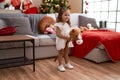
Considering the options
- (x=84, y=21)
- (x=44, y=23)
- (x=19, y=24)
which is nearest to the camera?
(x=19, y=24)

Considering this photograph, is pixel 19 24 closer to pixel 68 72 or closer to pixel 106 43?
pixel 68 72

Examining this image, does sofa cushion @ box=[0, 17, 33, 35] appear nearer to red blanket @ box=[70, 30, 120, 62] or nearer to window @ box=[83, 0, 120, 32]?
red blanket @ box=[70, 30, 120, 62]

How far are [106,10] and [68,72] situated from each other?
313 cm

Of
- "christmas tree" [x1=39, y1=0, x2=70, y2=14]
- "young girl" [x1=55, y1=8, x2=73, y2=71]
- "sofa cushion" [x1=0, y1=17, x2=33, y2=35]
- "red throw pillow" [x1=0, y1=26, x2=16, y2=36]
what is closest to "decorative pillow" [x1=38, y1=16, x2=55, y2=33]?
"sofa cushion" [x1=0, y1=17, x2=33, y2=35]

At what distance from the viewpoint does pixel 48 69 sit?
9.29ft

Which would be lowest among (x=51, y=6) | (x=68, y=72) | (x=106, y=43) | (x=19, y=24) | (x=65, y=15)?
(x=68, y=72)

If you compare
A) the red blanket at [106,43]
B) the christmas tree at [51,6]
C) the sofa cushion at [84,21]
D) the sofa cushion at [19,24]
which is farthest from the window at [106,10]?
the sofa cushion at [19,24]

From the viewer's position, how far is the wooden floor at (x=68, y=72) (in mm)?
2473

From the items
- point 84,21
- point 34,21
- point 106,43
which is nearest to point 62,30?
point 106,43

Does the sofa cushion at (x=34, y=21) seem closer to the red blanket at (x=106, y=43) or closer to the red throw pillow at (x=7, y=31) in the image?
the red throw pillow at (x=7, y=31)

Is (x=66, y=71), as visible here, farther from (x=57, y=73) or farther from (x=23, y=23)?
(x=23, y=23)

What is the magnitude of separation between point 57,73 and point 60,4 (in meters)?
3.03

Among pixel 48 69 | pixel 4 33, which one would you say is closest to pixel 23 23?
pixel 4 33

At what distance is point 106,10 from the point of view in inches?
204
